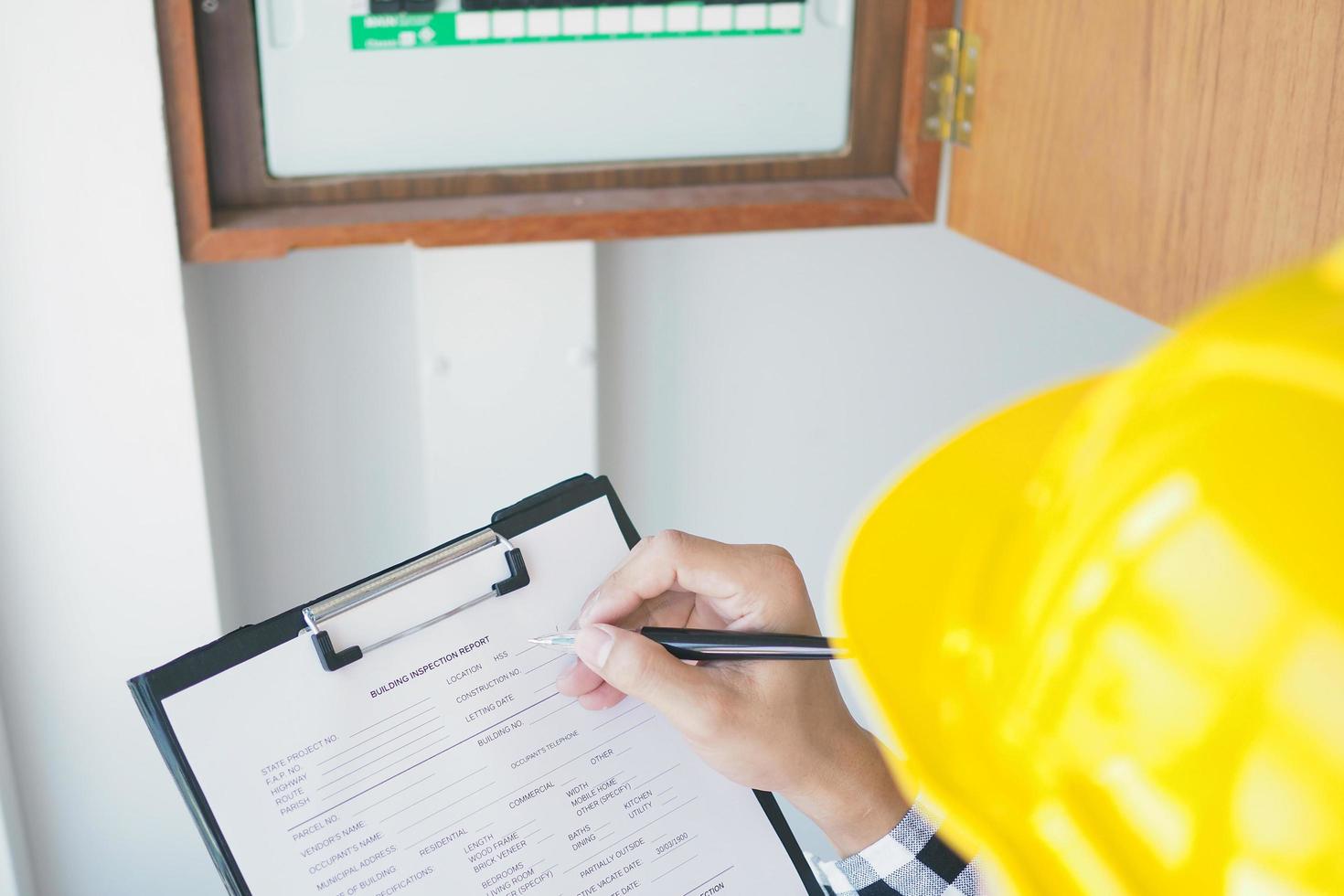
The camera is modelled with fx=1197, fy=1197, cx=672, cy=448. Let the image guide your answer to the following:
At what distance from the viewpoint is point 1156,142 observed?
24.6 inches

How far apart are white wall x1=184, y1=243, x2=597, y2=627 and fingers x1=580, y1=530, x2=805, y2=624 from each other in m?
0.33

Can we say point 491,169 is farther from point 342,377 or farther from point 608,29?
point 342,377

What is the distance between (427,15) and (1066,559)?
701mm

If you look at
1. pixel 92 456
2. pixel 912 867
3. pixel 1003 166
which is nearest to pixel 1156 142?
pixel 1003 166

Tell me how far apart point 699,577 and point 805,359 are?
448 millimetres

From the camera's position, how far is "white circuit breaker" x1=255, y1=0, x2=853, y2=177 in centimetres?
77

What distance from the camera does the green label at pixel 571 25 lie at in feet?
2.53

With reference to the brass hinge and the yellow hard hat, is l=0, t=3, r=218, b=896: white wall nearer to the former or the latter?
the brass hinge

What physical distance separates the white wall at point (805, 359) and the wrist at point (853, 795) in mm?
391

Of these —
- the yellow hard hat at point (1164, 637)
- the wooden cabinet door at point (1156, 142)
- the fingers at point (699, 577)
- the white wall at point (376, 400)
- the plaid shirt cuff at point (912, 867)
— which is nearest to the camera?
the yellow hard hat at point (1164, 637)

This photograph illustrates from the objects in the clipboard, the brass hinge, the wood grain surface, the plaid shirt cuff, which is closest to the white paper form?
the clipboard

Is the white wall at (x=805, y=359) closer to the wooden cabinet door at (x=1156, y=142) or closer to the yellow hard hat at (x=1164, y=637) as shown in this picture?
the wooden cabinet door at (x=1156, y=142)

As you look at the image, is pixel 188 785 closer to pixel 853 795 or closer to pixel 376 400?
pixel 853 795

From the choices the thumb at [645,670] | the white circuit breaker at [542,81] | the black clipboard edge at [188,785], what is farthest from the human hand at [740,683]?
the white circuit breaker at [542,81]
